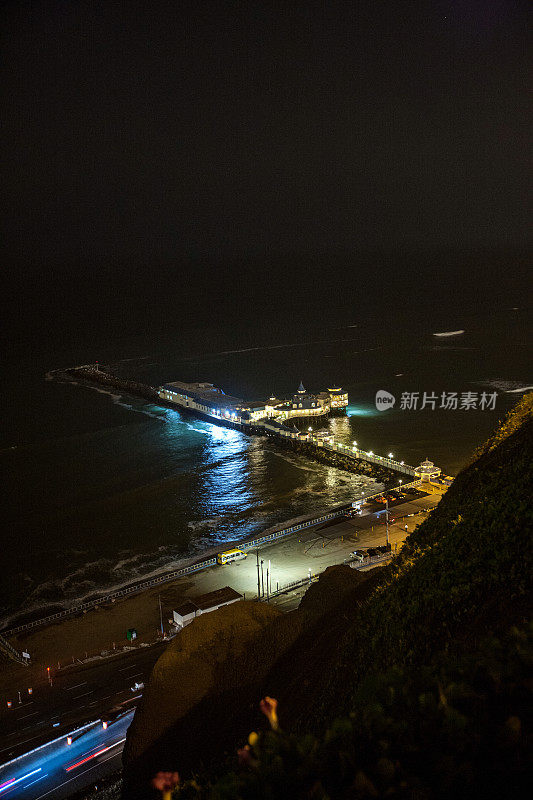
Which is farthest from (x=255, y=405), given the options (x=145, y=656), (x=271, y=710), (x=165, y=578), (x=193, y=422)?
(x=271, y=710)

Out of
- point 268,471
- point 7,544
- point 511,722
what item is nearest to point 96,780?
point 511,722

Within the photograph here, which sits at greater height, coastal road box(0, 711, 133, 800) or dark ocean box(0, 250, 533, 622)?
dark ocean box(0, 250, 533, 622)

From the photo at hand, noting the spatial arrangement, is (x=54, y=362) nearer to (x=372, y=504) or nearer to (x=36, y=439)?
(x=36, y=439)

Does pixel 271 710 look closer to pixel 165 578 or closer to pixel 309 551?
pixel 165 578

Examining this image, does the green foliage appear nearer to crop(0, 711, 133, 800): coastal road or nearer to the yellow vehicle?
crop(0, 711, 133, 800): coastal road

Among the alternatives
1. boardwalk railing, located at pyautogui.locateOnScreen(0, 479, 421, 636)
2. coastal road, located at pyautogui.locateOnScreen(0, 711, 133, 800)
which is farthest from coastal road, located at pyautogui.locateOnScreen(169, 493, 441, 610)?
coastal road, located at pyautogui.locateOnScreen(0, 711, 133, 800)

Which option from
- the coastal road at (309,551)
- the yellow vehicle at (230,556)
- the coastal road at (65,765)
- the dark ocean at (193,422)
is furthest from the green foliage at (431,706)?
the dark ocean at (193,422)

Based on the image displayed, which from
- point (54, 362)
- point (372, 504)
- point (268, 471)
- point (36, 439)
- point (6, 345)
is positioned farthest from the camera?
point (6, 345)
